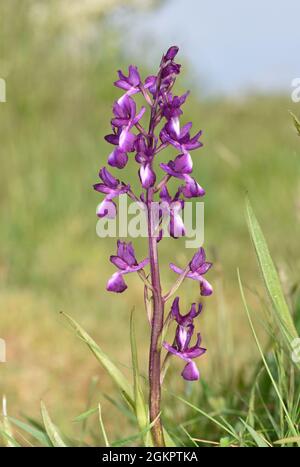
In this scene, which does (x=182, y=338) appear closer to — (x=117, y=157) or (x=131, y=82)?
(x=117, y=157)

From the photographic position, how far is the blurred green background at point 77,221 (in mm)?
4383

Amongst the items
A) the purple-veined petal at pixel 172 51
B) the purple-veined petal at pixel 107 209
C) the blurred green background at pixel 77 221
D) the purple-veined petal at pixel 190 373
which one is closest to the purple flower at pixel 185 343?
the purple-veined petal at pixel 190 373

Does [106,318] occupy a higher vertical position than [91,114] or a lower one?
lower

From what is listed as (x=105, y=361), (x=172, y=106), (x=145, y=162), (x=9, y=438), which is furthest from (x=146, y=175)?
(x=9, y=438)

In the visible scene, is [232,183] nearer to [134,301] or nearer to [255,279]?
[255,279]

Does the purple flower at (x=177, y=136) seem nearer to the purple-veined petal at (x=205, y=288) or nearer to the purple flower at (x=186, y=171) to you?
the purple flower at (x=186, y=171)

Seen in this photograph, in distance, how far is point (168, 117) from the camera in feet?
4.88

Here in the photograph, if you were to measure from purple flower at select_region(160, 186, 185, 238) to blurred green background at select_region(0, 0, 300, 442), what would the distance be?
917 mm

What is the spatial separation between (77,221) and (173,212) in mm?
5217

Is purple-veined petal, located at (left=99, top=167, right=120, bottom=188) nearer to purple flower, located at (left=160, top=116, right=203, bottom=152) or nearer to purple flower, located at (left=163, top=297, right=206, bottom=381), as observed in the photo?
purple flower, located at (left=160, top=116, right=203, bottom=152)

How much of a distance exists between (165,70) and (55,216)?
17.7ft

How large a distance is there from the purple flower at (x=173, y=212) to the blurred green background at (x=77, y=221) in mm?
917

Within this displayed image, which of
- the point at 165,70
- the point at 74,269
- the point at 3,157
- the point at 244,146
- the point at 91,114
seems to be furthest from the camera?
the point at 244,146
